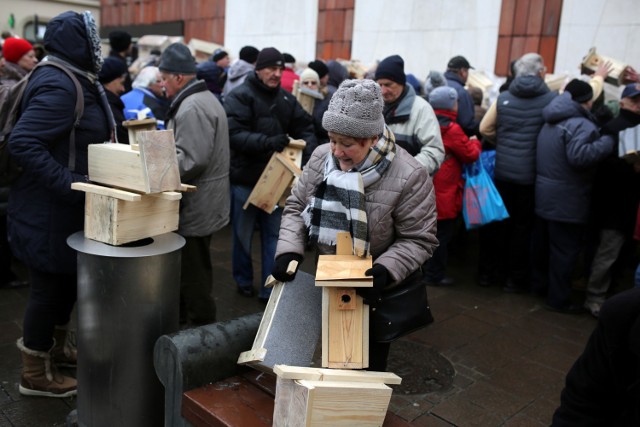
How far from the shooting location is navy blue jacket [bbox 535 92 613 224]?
4934 mm

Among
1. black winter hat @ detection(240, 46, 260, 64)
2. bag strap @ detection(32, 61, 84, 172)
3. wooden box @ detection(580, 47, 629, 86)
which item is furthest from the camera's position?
black winter hat @ detection(240, 46, 260, 64)

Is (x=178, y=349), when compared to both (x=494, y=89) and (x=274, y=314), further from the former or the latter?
(x=494, y=89)

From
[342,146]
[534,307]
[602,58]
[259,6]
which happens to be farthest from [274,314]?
[259,6]

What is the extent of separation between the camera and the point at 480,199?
548 cm

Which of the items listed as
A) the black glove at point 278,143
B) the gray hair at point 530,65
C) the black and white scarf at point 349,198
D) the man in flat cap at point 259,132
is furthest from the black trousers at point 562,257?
the black and white scarf at point 349,198

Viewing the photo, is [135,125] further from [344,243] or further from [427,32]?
[427,32]

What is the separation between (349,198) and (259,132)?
2.53 metres

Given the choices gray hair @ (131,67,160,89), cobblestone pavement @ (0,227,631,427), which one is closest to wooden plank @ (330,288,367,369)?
cobblestone pavement @ (0,227,631,427)

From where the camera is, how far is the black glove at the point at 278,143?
464cm

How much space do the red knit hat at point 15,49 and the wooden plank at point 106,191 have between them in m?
3.98

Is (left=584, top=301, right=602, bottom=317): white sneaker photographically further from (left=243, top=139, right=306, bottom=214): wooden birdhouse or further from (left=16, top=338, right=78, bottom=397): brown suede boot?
(left=16, top=338, right=78, bottom=397): brown suede boot

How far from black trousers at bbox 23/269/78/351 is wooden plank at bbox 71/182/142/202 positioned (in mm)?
609

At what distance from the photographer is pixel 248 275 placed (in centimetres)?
530

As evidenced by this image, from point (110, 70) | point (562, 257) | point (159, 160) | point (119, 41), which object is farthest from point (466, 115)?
point (119, 41)
